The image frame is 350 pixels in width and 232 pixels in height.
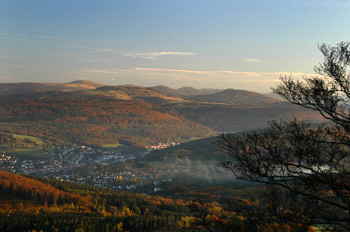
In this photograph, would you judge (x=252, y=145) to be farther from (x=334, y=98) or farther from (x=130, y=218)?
(x=130, y=218)

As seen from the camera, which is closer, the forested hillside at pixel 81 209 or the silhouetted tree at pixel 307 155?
the silhouetted tree at pixel 307 155

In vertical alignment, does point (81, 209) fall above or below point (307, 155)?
below

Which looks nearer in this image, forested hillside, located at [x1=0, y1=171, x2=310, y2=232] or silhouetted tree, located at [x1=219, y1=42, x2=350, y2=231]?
silhouetted tree, located at [x1=219, y1=42, x2=350, y2=231]

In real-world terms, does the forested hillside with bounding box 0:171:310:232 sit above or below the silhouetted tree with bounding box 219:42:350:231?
below

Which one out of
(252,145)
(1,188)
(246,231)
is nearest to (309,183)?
(252,145)

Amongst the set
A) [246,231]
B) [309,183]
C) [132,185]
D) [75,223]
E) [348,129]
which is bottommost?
[132,185]

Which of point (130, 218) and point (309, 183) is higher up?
point (309, 183)

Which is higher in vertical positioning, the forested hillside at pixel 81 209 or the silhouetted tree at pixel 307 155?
the silhouetted tree at pixel 307 155

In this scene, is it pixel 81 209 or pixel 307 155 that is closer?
pixel 307 155
